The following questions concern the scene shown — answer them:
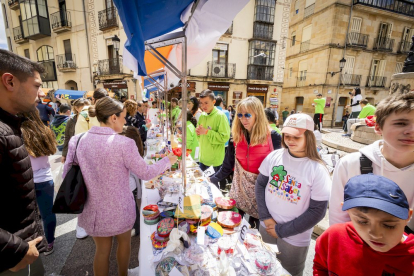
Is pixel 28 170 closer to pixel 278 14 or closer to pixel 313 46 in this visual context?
pixel 278 14

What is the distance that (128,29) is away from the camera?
124 cm

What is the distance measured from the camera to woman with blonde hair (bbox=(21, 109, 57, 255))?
1.99 metres

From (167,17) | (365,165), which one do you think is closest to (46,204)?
(167,17)

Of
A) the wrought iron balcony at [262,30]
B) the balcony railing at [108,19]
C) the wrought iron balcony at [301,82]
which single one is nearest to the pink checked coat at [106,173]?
the wrought iron balcony at [262,30]

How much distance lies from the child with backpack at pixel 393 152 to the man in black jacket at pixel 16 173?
2.15 m

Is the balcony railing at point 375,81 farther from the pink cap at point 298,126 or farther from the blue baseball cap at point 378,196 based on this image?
the blue baseball cap at point 378,196

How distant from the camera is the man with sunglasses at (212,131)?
305cm

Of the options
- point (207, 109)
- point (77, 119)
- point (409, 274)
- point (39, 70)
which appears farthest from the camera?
point (77, 119)

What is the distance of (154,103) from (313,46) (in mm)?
14932

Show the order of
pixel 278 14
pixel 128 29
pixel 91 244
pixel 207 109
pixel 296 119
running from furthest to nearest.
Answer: pixel 278 14
pixel 207 109
pixel 91 244
pixel 296 119
pixel 128 29

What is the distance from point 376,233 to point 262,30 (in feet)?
56.3

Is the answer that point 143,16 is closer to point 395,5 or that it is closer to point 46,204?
point 46,204

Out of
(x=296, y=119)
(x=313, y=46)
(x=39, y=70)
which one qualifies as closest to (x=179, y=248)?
(x=296, y=119)

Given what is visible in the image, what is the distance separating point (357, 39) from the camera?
14.9 metres
